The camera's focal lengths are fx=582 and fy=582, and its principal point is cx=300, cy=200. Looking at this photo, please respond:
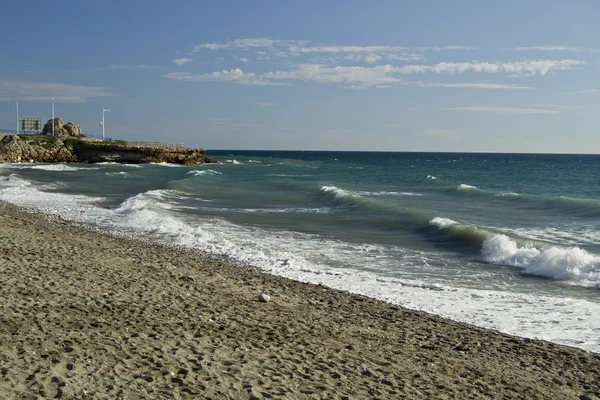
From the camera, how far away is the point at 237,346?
7.50m

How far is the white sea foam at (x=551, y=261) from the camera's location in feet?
44.0

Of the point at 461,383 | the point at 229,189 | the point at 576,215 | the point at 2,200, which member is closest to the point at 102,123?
the point at 229,189

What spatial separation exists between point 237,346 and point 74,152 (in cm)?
7336

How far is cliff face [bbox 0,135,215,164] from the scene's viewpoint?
69.0m

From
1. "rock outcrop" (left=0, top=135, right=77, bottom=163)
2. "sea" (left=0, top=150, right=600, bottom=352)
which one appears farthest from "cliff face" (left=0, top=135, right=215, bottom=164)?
"sea" (left=0, top=150, right=600, bottom=352)

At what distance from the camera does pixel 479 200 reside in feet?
112

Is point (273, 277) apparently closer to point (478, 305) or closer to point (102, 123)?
point (478, 305)

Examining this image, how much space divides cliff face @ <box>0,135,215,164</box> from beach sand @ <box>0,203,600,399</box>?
64212 mm

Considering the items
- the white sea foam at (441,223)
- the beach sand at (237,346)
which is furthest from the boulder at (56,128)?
the beach sand at (237,346)

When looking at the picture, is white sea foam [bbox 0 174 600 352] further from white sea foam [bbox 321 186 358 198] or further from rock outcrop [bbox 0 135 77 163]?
rock outcrop [bbox 0 135 77 163]

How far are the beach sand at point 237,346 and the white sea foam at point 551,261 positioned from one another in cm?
541

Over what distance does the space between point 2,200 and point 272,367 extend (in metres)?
23.4

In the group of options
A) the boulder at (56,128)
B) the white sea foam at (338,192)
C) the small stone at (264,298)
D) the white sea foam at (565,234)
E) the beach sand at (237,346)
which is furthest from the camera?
the boulder at (56,128)

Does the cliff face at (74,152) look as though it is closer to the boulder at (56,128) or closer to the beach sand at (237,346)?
the boulder at (56,128)
